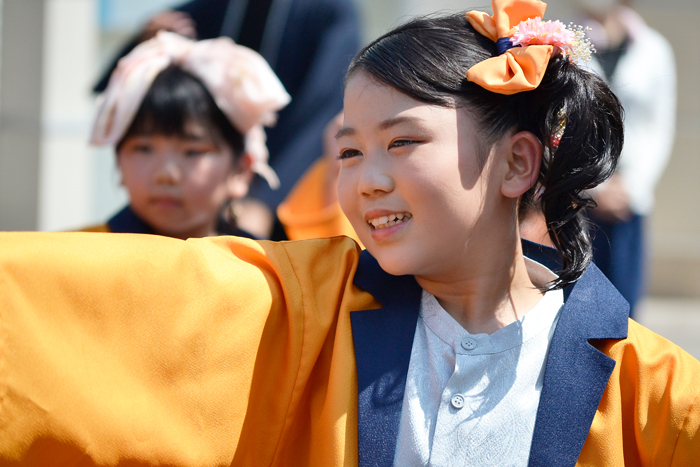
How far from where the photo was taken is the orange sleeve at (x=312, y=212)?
8.80 ft

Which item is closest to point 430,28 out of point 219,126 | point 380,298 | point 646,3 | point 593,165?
point 593,165

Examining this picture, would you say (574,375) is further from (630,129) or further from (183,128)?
(630,129)

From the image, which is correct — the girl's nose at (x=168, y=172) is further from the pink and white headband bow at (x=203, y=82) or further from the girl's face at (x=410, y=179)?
the girl's face at (x=410, y=179)

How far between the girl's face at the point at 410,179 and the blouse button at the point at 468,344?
13cm

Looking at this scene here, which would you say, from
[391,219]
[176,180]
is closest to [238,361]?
[391,219]

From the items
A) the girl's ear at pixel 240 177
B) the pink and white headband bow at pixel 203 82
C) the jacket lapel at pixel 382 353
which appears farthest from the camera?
the girl's ear at pixel 240 177

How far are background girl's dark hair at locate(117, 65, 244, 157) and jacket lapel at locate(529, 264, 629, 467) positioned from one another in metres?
1.35

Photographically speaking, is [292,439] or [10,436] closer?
[10,436]

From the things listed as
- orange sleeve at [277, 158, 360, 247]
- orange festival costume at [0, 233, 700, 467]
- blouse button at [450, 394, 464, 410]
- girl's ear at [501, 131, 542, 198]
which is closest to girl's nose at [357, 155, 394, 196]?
orange festival costume at [0, 233, 700, 467]

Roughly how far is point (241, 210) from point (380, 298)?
59.4 inches

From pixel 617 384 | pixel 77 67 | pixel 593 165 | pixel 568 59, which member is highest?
pixel 568 59

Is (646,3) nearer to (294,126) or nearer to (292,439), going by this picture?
(294,126)

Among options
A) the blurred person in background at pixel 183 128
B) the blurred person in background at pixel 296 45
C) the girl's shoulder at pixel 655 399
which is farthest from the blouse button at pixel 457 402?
the blurred person in background at pixel 296 45

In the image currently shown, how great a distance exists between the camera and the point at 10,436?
3.07ft
